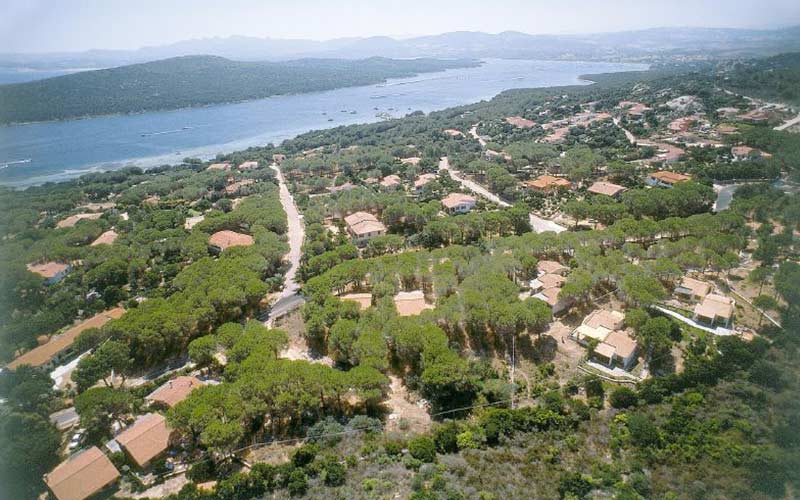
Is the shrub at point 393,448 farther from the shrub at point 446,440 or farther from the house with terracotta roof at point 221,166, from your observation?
the house with terracotta roof at point 221,166

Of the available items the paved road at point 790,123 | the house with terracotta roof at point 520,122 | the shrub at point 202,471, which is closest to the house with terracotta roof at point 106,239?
the shrub at point 202,471

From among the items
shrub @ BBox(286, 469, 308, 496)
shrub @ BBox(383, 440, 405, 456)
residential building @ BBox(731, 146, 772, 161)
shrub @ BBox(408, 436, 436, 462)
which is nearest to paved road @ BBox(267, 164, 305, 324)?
shrub @ BBox(286, 469, 308, 496)

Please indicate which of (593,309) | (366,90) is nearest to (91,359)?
(593,309)

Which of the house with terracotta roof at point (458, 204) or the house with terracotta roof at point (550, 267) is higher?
the house with terracotta roof at point (458, 204)

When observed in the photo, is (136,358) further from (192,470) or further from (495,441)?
(495,441)

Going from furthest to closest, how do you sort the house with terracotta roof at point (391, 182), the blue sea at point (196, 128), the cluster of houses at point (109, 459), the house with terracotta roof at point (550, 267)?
the blue sea at point (196, 128)
the house with terracotta roof at point (391, 182)
the house with terracotta roof at point (550, 267)
the cluster of houses at point (109, 459)

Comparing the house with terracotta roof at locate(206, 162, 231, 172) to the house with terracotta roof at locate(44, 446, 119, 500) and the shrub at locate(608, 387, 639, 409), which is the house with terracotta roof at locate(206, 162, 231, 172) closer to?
the house with terracotta roof at locate(44, 446, 119, 500)

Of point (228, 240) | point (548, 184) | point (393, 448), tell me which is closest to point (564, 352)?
point (393, 448)
